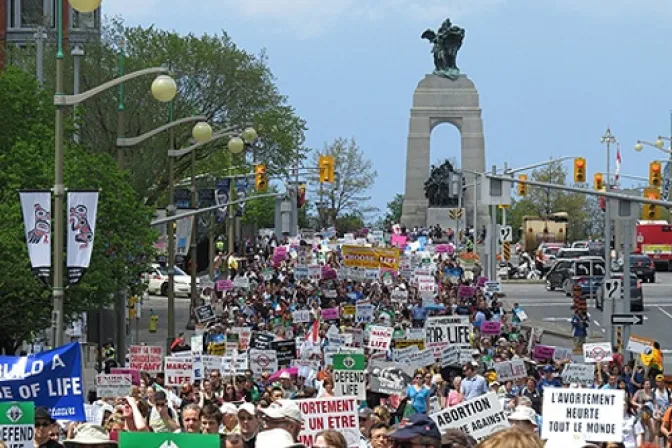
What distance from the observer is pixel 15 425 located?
41.3 feet

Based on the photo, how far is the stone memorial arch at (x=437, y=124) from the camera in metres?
107

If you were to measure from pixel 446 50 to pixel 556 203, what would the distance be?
105ft

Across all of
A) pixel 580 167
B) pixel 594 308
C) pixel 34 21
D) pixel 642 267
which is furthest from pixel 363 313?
pixel 642 267

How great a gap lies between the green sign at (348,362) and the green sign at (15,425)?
34.1 feet

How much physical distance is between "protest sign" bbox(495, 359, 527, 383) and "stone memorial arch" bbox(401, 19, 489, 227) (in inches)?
3234

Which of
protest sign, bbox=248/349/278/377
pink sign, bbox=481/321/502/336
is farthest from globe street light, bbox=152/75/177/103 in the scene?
pink sign, bbox=481/321/502/336

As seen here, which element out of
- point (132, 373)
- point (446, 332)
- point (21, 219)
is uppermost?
point (21, 219)

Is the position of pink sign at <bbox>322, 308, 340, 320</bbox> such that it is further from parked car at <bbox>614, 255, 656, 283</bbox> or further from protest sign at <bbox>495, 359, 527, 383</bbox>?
parked car at <bbox>614, 255, 656, 283</bbox>

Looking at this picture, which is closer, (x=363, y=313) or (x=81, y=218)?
(x=81, y=218)

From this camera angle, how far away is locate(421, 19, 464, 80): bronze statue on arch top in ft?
360

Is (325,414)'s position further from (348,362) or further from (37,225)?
(37,225)

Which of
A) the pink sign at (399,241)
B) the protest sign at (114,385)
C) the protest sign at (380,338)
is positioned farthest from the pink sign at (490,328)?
the pink sign at (399,241)

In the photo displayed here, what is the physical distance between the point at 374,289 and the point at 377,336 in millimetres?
16863

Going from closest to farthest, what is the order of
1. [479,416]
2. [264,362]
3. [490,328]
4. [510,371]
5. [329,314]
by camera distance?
[479,416], [510,371], [264,362], [490,328], [329,314]
